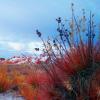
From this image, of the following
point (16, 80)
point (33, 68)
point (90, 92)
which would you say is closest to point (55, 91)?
point (90, 92)

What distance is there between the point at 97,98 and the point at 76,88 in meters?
0.31

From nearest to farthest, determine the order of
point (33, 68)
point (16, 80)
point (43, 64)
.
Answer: point (43, 64) → point (33, 68) → point (16, 80)

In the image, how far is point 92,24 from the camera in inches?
204

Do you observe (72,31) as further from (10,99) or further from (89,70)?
(10,99)

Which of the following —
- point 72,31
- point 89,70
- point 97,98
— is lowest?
point 97,98

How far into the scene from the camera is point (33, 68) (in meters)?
8.76

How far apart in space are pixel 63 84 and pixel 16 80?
15.2ft

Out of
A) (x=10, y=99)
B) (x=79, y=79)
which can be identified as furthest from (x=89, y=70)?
(x=10, y=99)

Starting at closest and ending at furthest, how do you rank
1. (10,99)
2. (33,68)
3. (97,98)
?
(97,98), (10,99), (33,68)

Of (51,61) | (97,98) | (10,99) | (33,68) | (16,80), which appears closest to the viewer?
(97,98)

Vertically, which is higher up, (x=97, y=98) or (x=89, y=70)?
(x=89, y=70)

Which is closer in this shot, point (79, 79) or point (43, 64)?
point (79, 79)

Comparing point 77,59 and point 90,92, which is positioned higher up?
point 77,59

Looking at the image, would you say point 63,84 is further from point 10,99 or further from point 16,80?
point 16,80
